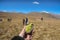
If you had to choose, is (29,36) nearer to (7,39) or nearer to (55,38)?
(7,39)

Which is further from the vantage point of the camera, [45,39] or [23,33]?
[45,39]

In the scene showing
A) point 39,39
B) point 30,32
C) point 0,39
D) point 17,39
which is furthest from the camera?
point 39,39

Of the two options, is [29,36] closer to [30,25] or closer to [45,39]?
[30,25]

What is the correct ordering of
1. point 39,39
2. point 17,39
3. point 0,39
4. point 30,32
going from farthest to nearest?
point 39,39 → point 0,39 → point 30,32 → point 17,39

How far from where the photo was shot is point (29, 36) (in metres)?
1.61

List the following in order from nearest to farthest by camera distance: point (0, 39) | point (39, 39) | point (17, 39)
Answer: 1. point (17, 39)
2. point (0, 39)
3. point (39, 39)

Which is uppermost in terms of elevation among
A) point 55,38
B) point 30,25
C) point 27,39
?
point 30,25

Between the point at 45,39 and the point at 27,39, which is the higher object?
the point at 27,39

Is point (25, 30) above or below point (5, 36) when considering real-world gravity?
above

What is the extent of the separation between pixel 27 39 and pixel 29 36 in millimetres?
36

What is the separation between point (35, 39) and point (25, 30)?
851 centimetres

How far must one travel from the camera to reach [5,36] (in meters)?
10.1

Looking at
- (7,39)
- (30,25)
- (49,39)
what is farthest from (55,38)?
(30,25)

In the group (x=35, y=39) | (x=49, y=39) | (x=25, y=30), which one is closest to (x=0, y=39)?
(x=35, y=39)
